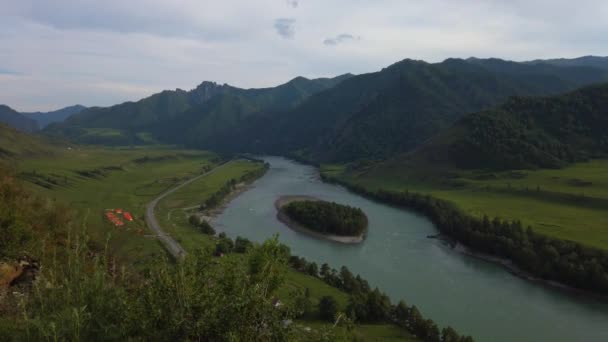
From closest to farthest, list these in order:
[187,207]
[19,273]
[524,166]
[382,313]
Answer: [19,273] < [382,313] < [187,207] < [524,166]

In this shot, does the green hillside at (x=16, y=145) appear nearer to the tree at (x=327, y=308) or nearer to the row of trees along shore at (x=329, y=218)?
the row of trees along shore at (x=329, y=218)

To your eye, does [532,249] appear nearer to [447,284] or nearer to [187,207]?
[447,284]

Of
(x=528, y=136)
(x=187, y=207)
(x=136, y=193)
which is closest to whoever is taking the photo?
(x=187, y=207)

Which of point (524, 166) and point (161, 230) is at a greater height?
point (524, 166)

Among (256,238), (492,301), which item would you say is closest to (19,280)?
(492,301)

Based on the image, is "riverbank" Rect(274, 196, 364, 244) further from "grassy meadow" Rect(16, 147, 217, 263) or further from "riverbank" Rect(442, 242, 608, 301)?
"grassy meadow" Rect(16, 147, 217, 263)

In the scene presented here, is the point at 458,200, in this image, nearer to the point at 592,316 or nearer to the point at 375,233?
the point at 375,233

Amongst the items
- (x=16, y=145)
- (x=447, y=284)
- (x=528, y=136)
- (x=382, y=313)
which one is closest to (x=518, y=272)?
(x=447, y=284)
